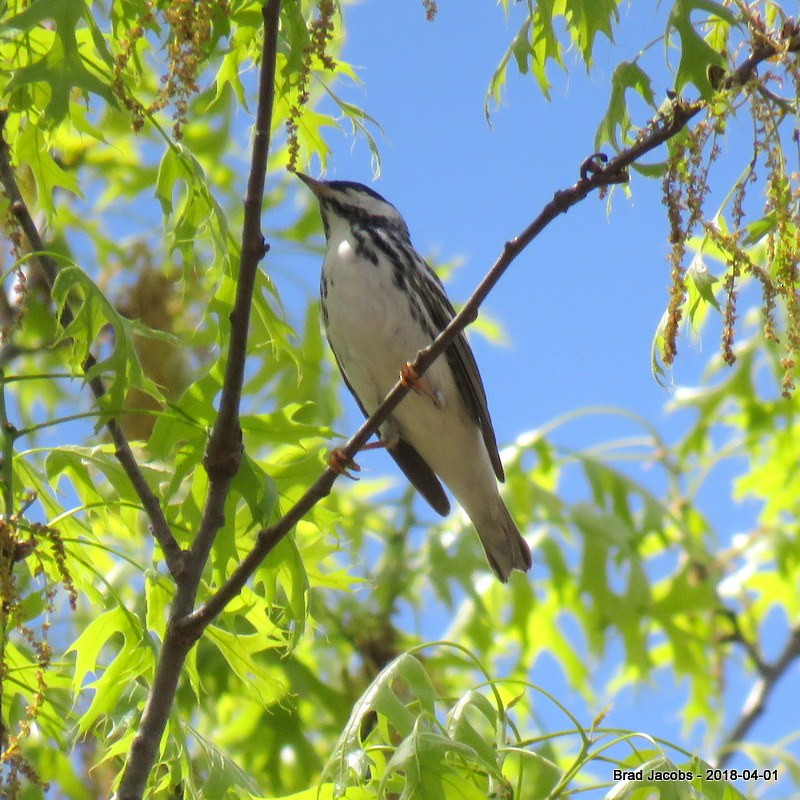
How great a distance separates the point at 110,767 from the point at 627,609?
240 centimetres

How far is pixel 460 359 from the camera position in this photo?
14.6 ft

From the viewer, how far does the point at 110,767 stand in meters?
4.09

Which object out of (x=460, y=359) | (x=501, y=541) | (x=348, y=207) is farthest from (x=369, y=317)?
(x=501, y=541)

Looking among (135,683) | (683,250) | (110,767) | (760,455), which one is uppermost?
(760,455)

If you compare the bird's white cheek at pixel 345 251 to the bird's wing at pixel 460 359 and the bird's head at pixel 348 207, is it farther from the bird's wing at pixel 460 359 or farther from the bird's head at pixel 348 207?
the bird's wing at pixel 460 359

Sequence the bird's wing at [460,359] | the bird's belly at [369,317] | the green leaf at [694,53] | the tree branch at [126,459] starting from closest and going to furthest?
1. the green leaf at [694,53]
2. the tree branch at [126,459]
3. the bird's belly at [369,317]
4. the bird's wing at [460,359]

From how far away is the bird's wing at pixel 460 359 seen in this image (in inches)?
171

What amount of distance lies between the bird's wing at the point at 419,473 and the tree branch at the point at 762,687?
2.27m

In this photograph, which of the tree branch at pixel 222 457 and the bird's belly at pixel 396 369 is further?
the bird's belly at pixel 396 369

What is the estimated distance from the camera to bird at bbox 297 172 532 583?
4.25 m

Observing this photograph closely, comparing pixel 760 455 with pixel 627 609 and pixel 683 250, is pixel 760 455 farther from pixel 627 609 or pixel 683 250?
pixel 683 250

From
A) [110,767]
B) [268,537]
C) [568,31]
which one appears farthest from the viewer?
[110,767]

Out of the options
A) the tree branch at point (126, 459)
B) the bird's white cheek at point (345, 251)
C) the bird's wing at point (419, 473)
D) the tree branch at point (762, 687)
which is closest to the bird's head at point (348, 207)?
the bird's white cheek at point (345, 251)

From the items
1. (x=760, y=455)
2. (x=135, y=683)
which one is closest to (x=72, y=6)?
(x=135, y=683)
